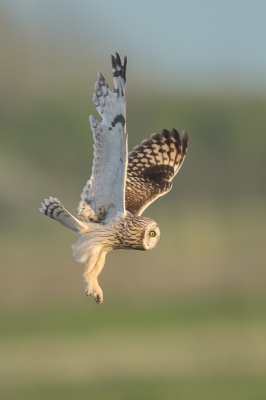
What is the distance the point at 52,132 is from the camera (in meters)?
46.2

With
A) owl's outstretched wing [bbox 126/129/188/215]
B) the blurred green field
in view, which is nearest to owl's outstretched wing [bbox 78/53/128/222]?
owl's outstretched wing [bbox 126/129/188/215]

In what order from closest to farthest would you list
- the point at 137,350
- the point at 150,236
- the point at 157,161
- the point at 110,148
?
the point at 110,148 → the point at 150,236 → the point at 157,161 → the point at 137,350

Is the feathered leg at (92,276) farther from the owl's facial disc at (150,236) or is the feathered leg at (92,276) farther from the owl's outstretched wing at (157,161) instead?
the owl's outstretched wing at (157,161)

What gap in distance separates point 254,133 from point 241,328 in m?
16.4

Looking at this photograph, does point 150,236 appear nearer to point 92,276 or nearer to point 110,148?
point 92,276

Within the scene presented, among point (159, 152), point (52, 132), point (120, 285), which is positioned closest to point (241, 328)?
point (120, 285)

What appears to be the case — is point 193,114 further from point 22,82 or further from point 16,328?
point 16,328

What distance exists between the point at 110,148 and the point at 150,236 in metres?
0.67

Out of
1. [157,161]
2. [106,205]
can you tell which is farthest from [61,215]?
[157,161]

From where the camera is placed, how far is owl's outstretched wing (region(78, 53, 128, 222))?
26.1 feet

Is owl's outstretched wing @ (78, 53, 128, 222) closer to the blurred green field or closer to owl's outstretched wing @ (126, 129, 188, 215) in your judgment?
owl's outstretched wing @ (126, 129, 188, 215)

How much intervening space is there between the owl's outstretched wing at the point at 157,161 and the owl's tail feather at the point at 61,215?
882mm

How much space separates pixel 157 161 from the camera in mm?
9414

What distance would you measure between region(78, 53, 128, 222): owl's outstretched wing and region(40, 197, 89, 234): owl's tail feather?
168 millimetres
